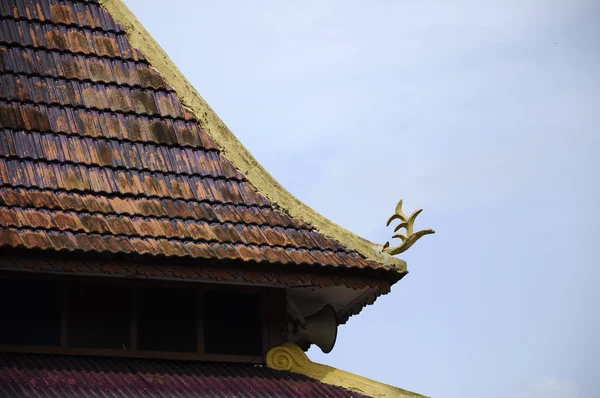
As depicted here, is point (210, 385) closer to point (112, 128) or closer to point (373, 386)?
point (373, 386)

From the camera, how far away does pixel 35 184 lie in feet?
47.8

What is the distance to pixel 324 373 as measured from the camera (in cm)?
1543

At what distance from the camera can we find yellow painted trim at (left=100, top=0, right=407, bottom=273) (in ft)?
51.0

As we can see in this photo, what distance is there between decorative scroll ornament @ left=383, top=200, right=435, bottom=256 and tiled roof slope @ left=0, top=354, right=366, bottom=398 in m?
1.59

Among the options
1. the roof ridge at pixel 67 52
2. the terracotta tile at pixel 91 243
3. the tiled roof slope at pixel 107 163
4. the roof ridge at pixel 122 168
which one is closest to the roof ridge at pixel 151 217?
the tiled roof slope at pixel 107 163

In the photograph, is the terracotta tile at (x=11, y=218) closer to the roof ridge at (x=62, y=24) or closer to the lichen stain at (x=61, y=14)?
the roof ridge at (x=62, y=24)

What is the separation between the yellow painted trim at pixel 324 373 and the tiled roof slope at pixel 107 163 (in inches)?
43.3

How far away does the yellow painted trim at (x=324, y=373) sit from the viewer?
50.4ft

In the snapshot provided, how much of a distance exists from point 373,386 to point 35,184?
13.3 ft

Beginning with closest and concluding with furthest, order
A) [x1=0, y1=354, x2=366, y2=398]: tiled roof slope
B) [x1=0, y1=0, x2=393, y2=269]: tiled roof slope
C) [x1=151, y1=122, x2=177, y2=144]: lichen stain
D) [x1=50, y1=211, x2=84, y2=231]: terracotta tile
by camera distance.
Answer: [x1=0, y1=354, x2=366, y2=398]: tiled roof slope → [x1=50, y1=211, x2=84, y2=231]: terracotta tile → [x1=0, y1=0, x2=393, y2=269]: tiled roof slope → [x1=151, y1=122, x2=177, y2=144]: lichen stain

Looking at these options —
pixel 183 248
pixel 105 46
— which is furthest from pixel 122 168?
pixel 105 46

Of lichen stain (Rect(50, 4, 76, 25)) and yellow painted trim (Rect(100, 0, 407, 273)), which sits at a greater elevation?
lichen stain (Rect(50, 4, 76, 25))

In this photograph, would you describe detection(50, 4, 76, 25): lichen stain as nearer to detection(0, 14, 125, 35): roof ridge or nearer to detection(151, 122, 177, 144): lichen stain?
detection(0, 14, 125, 35): roof ridge

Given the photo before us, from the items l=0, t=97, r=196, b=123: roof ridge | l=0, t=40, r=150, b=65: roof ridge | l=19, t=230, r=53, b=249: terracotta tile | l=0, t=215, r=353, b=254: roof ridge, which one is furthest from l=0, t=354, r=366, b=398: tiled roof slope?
l=0, t=40, r=150, b=65: roof ridge
